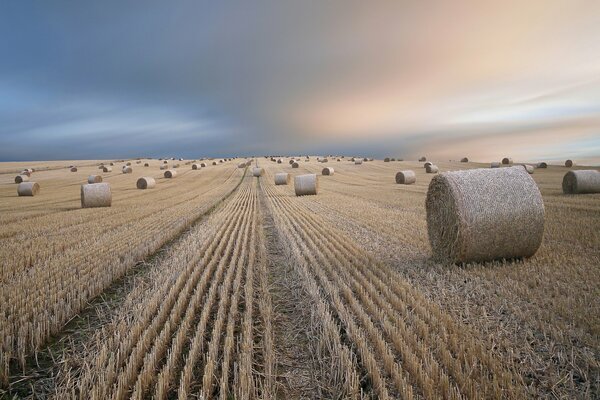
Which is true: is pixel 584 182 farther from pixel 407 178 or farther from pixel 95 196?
pixel 95 196

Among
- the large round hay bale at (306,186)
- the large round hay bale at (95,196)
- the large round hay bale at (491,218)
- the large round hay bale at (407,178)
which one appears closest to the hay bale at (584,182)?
the large round hay bale at (407,178)

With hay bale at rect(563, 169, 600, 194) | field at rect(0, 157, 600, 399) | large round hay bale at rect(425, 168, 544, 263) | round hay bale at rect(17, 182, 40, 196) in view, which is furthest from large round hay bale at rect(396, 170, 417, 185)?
round hay bale at rect(17, 182, 40, 196)

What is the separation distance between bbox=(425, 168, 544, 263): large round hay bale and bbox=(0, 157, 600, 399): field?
11.8 inches

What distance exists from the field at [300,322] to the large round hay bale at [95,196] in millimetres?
9763

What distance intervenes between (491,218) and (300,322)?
4128mm

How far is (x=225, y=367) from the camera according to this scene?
3.39m

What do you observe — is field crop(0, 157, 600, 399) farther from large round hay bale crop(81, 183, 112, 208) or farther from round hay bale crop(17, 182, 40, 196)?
round hay bale crop(17, 182, 40, 196)

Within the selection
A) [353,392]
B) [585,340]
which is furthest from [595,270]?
[353,392]

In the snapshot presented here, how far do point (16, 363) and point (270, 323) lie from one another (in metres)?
2.76

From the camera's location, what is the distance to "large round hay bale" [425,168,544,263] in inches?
253

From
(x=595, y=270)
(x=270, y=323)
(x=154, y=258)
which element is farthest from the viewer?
(x=154, y=258)

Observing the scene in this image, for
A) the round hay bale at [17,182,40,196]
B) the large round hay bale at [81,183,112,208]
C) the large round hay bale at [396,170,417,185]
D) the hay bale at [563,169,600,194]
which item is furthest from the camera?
the large round hay bale at [396,170,417,185]

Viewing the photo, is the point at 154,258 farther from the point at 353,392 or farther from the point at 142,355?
the point at 353,392

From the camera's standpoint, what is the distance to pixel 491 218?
21.2ft
